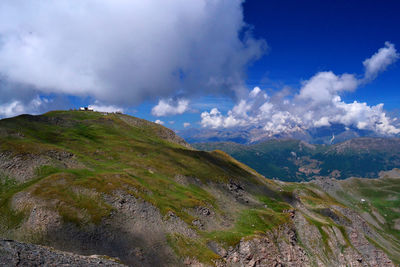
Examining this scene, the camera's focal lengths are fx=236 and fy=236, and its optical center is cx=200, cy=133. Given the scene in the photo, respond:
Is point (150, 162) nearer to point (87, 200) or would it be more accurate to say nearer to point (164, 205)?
point (164, 205)

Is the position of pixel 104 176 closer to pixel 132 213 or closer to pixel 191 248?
pixel 132 213

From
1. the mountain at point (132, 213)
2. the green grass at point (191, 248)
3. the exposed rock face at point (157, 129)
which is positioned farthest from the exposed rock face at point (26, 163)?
the exposed rock face at point (157, 129)

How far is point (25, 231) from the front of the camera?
46844 mm

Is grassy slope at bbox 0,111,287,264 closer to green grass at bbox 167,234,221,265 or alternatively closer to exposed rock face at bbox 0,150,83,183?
exposed rock face at bbox 0,150,83,183

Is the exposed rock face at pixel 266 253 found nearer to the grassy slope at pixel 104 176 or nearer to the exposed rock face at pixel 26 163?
the grassy slope at pixel 104 176

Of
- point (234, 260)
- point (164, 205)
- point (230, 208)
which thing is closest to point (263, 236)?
point (234, 260)

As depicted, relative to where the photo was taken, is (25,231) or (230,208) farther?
(230,208)

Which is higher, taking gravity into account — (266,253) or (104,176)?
(104,176)

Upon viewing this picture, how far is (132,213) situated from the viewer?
60906 mm

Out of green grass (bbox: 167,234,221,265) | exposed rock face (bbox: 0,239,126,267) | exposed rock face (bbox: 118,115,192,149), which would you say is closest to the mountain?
exposed rock face (bbox: 0,239,126,267)

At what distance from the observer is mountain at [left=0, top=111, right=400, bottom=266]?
48469 millimetres

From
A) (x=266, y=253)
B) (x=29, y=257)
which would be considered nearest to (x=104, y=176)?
(x=29, y=257)

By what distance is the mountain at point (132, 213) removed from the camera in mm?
48469

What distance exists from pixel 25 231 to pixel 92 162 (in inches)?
1356
